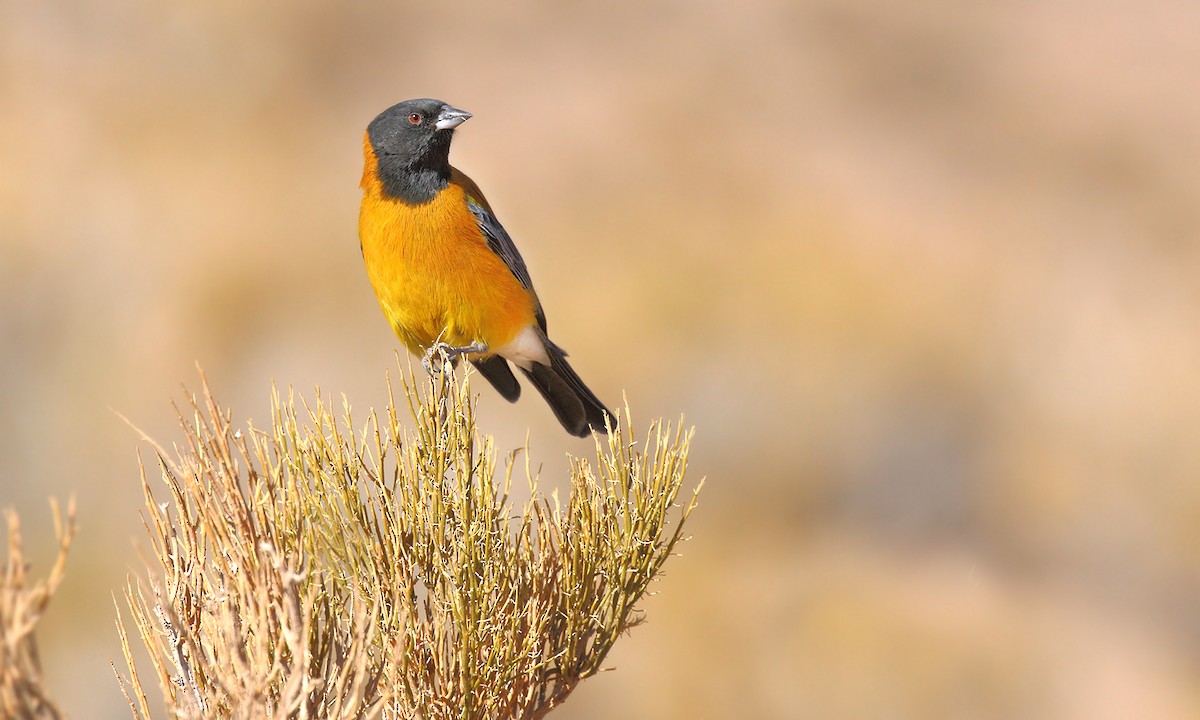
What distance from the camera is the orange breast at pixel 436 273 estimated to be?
11.8 ft

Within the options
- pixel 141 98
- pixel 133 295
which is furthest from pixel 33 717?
pixel 141 98

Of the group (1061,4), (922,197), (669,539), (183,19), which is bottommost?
(669,539)

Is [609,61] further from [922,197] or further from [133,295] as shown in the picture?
[133,295]

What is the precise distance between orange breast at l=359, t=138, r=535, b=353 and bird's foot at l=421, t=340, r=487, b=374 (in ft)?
0.12

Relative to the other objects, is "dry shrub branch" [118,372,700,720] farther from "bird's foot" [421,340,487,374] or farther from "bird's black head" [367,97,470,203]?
"bird's black head" [367,97,470,203]

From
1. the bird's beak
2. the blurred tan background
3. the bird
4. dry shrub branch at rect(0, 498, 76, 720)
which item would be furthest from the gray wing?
the blurred tan background

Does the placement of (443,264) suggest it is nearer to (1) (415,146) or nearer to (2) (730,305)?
(1) (415,146)

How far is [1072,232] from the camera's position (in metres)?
12.2

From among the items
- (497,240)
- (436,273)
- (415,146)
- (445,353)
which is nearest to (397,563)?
(445,353)

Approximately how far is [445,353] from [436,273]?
0.26m

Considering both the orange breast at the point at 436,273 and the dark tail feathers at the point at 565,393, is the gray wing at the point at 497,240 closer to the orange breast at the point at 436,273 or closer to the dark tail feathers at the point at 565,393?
the orange breast at the point at 436,273

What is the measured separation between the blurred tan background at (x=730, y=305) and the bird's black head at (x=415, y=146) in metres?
6.36

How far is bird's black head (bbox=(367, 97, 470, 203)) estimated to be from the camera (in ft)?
12.4

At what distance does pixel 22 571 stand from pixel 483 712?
1.06 meters
